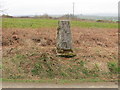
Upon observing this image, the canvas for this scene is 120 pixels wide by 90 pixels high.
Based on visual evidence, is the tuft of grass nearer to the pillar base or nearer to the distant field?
the pillar base

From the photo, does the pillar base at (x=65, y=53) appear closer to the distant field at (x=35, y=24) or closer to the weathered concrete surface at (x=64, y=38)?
the weathered concrete surface at (x=64, y=38)

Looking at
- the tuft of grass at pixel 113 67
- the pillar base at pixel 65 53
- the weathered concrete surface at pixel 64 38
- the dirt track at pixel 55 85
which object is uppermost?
the weathered concrete surface at pixel 64 38

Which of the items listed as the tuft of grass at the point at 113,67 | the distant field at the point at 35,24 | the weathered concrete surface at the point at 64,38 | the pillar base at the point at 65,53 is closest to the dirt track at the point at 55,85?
the tuft of grass at the point at 113,67

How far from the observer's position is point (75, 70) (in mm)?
10297

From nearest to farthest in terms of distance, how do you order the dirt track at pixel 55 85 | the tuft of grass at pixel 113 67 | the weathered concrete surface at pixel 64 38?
the dirt track at pixel 55 85 → the tuft of grass at pixel 113 67 → the weathered concrete surface at pixel 64 38

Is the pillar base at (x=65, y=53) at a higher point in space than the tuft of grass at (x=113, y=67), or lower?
higher

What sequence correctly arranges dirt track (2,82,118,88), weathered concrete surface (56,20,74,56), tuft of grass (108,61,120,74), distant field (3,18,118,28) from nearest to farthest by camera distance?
dirt track (2,82,118,88) → tuft of grass (108,61,120,74) → weathered concrete surface (56,20,74,56) → distant field (3,18,118,28)

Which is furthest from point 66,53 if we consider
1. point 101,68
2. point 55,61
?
point 101,68

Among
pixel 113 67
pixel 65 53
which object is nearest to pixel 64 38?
pixel 65 53

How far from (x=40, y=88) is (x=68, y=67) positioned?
7.82 ft

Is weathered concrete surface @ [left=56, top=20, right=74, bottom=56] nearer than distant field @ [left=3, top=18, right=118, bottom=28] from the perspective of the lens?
Yes

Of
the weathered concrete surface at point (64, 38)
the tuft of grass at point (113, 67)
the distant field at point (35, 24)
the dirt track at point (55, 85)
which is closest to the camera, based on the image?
the dirt track at point (55, 85)

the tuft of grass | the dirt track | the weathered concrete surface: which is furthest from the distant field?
the dirt track

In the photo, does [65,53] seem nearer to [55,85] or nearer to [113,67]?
[113,67]
